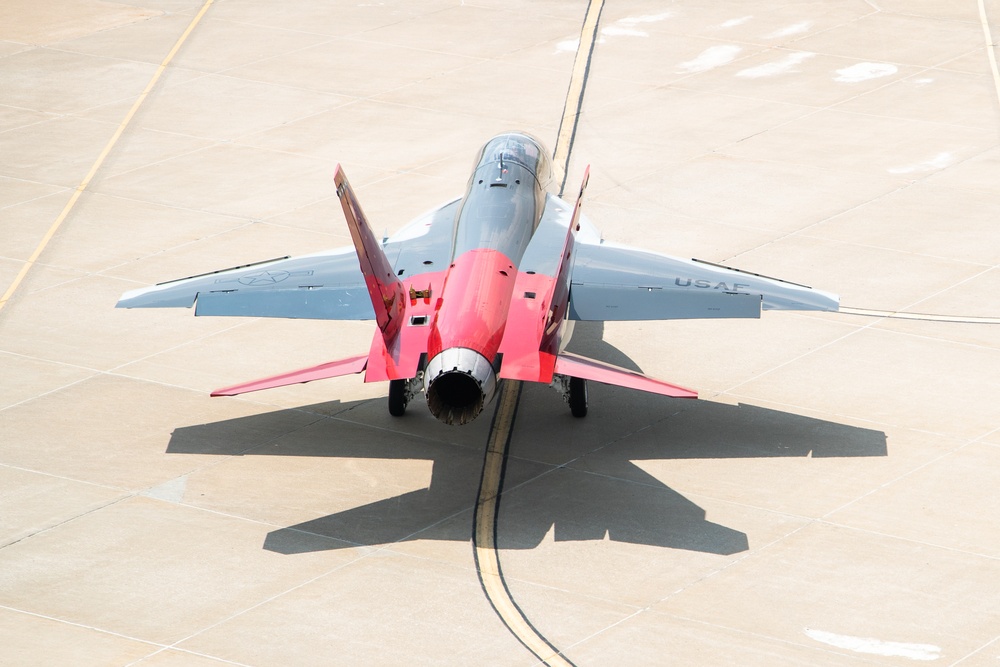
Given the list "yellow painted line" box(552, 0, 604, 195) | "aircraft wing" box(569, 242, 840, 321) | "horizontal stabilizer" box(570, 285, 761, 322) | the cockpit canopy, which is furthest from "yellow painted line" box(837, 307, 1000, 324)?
"yellow painted line" box(552, 0, 604, 195)

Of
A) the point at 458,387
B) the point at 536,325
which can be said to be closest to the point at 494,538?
the point at 458,387

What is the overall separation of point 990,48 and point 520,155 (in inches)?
978

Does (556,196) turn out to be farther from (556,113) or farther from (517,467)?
(556,113)

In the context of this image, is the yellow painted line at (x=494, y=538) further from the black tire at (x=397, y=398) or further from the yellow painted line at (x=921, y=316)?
the yellow painted line at (x=921, y=316)

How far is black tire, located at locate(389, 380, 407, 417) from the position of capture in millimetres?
24047

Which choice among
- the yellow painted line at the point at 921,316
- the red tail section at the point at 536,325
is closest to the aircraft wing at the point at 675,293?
the red tail section at the point at 536,325

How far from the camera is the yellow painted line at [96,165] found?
30484mm

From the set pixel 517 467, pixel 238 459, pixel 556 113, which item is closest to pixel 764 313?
pixel 517 467

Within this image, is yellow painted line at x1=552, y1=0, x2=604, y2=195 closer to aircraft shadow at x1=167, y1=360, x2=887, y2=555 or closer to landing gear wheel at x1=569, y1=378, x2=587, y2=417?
landing gear wheel at x1=569, y1=378, x2=587, y2=417

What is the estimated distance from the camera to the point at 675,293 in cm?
2394

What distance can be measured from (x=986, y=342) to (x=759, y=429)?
614cm

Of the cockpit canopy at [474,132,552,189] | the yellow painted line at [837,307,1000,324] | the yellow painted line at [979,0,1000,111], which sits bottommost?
the yellow painted line at [837,307,1000,324]

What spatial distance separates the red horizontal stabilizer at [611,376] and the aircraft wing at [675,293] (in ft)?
7.58

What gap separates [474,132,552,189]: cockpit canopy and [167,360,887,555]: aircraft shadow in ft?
14.7
